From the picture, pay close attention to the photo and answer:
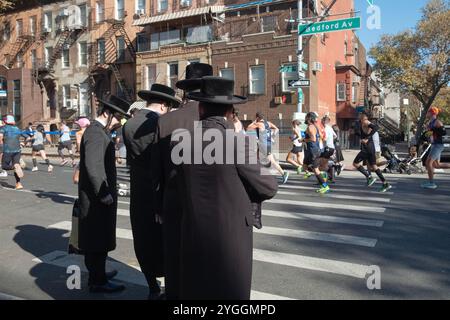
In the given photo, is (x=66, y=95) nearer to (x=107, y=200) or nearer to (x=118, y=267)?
(x=118, y=267)

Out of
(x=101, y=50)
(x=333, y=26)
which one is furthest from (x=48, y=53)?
(x=333, y=26)

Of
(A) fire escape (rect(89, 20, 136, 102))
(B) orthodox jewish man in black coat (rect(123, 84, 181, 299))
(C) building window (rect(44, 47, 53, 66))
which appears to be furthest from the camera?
(C) building window (rect(44, 47, 53, 66))

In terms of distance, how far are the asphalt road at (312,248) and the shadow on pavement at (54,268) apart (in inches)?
0.4

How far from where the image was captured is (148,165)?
4051mm

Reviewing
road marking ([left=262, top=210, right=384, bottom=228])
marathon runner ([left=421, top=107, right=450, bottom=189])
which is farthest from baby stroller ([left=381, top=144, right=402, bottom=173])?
road marking ([left=262, top=210, right=384, bottom=228])

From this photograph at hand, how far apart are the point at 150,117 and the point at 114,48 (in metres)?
32.0

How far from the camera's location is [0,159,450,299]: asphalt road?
4.44 metres

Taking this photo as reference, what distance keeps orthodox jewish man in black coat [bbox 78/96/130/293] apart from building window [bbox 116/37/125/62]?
30.9 m

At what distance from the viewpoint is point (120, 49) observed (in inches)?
1335

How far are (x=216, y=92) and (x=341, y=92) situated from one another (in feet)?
99.6

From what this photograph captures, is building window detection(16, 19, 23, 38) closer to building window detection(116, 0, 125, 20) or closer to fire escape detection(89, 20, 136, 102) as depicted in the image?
fire escape detection(89, 20, 136, 102)

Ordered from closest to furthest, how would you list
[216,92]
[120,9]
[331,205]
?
[216,92], [331,205], [120,9]

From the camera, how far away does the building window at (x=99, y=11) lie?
34438 mm

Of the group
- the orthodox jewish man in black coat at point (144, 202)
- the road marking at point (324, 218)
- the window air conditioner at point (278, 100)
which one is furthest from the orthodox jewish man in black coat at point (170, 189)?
the window air conditioner at point (278, 100)
